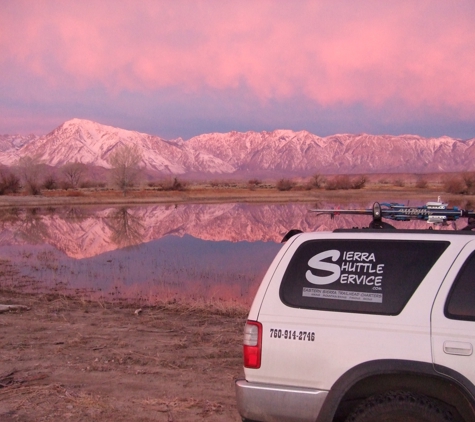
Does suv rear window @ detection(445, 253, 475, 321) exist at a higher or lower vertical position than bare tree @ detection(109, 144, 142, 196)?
lower

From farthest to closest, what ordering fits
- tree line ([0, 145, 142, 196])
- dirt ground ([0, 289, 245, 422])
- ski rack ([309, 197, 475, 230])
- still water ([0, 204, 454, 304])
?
tree line ([0, 145, 142, 196])
still water ([0, 204, 454, 304])
dirt ground ([0, 289, 245, 422])
ski rack ([309, 197, 475, 230])

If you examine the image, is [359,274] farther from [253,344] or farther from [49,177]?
[49,177]

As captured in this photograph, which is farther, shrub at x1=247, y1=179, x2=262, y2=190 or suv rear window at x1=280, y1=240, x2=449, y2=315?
shrub at x1=247, y1=179, x2=262, y2=190

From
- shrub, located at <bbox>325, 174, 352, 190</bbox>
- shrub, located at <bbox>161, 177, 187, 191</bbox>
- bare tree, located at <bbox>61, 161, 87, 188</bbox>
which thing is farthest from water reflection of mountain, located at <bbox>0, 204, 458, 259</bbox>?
Answer: bare tree, located at <bbox>61, 161, 87, 188</bbox>

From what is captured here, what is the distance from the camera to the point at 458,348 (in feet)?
11.4

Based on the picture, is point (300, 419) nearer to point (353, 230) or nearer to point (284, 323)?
point (284, 323)

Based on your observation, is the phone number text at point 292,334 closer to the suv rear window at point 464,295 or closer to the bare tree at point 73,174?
the suv rear window at point 464,295

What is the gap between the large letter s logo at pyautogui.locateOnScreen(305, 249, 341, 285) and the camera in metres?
3.83

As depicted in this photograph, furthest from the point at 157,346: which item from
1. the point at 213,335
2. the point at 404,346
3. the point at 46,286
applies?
the point at 46,286

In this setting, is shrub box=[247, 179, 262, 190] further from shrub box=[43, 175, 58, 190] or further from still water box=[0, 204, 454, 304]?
still water box=[0, 204, 454, 304]

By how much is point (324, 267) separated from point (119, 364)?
3.94 meters

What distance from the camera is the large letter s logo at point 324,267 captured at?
12.6ft

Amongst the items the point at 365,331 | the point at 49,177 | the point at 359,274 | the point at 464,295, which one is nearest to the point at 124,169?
the point at 49,177

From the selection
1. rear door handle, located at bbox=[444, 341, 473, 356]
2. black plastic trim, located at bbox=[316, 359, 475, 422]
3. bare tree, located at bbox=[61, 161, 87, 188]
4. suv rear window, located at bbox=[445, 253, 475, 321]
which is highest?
bare tree, located at bbox=[61, 161, 87, 188]
